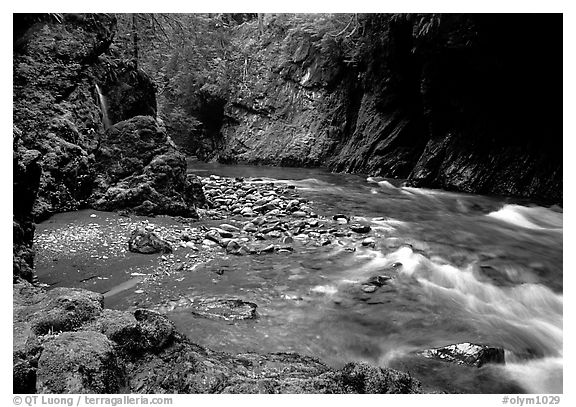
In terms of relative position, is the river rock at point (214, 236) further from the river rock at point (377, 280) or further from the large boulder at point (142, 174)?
the river rock at point (377, 280)

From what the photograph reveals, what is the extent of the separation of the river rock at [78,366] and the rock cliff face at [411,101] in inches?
157

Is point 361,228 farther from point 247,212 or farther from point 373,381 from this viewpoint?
point 373,381

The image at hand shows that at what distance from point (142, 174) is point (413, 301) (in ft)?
14.6

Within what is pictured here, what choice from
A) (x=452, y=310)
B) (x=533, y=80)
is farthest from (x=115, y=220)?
(x=533, y=80)

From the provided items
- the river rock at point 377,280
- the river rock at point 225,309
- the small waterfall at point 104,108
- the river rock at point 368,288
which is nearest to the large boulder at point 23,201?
the river rock at point 225,309

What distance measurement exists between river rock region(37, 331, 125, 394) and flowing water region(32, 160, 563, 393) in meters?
0.88

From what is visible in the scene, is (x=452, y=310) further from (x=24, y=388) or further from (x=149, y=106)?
(x=149, y=106)

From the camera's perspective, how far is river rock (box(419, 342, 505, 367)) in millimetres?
2402

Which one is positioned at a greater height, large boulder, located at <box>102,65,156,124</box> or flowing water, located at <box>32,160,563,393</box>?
large boulder, located at <box>102,65,156,124</box>

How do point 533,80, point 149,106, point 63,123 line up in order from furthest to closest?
point 149,106
point 533,80
point 63,123

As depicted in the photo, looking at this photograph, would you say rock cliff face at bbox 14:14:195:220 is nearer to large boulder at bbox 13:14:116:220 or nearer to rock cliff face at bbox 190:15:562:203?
large boulder at bbox 13:14:116:220

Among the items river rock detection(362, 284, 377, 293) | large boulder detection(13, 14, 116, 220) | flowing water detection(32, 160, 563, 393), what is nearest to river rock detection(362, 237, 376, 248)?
flowing water detection(32, 160, 563, 393)

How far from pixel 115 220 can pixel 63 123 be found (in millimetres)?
1814

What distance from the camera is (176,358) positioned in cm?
199
